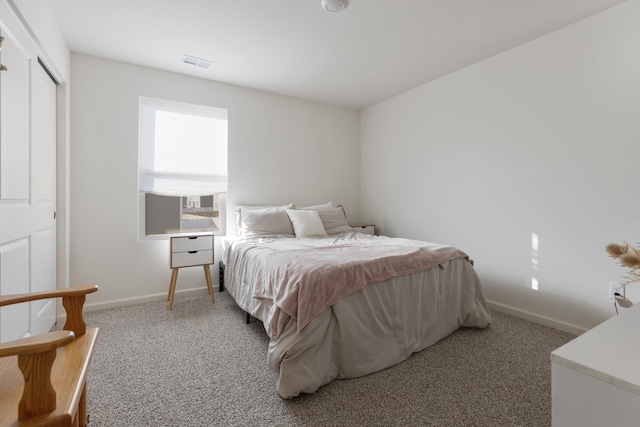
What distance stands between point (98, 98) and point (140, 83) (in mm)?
410

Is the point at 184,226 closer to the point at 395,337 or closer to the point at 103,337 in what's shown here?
the point at 103,337

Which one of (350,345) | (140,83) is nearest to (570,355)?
(350,345)

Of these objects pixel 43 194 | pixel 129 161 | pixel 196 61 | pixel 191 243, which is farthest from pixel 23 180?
pixel 196 61

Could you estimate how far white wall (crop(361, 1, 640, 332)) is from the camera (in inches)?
82.4

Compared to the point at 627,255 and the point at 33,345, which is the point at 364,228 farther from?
the point at 33,345

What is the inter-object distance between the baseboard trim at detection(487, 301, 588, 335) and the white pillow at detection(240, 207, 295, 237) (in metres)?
2.18

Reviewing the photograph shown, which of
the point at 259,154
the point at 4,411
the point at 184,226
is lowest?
the point at 4,411

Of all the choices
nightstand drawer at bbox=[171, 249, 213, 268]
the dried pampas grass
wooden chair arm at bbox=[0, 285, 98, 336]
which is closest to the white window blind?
nightstand drawer at bbox=[171, 249, 213, 268]

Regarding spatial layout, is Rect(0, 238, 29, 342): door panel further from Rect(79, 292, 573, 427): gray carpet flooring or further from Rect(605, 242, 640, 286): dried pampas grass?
Rect(605, 242, 640, 286): dried pampas grass

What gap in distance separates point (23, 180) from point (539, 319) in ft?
12.8

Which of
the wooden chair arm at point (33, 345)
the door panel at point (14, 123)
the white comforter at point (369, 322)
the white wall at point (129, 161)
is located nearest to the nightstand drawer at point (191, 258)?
the white wall at point (129, 161)

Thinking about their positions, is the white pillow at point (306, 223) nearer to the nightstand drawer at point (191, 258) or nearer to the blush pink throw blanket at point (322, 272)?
the blush pink throw blanket at point (322, 272)

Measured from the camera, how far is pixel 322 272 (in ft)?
5.61

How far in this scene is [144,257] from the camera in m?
3.01
